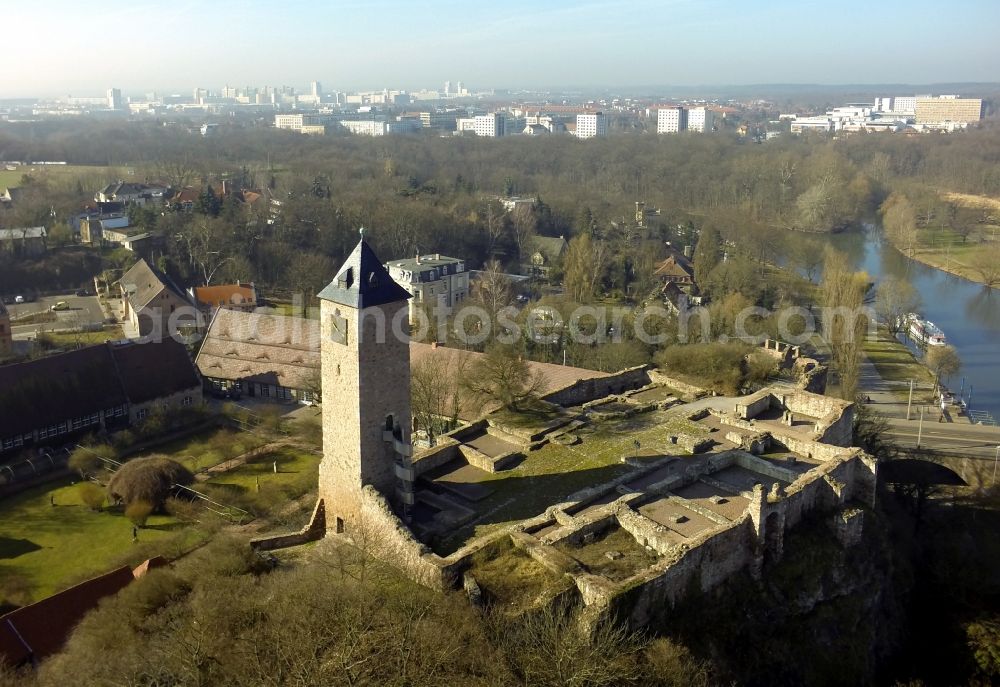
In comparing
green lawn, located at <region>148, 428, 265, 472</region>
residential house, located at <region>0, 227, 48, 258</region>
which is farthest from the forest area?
green lawn, located at <region>148, 428, 265, 472</region>

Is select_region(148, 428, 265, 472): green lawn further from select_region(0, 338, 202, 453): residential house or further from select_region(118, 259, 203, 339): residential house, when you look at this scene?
select_region(118, 259, 203, 339): residential house

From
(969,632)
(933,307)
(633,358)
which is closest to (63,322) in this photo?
(633,358)

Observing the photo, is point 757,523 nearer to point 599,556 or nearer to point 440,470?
point 599,556

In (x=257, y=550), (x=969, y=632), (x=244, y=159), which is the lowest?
(x=969, y=632)

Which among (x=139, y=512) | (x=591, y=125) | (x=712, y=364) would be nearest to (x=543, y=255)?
(x=712, y=364)

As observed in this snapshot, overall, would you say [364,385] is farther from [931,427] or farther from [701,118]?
[701,118]
